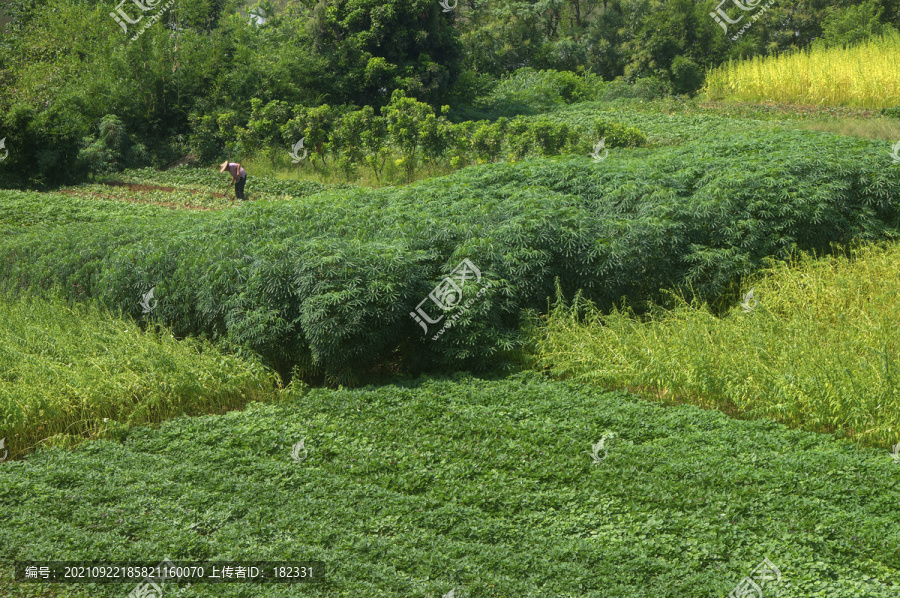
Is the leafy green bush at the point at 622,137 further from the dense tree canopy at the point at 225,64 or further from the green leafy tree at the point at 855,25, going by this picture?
the green leafy tree at the point at 855,25

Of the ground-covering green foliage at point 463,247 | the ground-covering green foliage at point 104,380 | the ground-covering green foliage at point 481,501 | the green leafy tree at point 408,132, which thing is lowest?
the ground-covering green foliage at point 481,501

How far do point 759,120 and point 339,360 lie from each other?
51.8 feet

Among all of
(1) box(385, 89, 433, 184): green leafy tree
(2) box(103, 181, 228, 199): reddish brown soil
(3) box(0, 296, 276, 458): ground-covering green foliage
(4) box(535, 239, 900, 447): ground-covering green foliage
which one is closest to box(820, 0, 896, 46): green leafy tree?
(1) box(385, 89, 433, 184): green leafy tree

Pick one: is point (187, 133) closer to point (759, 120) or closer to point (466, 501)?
point (759, 120)

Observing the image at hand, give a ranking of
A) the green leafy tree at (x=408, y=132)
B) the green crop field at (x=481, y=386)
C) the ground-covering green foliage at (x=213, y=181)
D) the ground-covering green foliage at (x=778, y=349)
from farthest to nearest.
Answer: the green leafy tree at (x=408, y=132) < the ground-covering green foliage at (x=213, y=181) < the ground-covering green foliage at (x=778, y=349) < the green crop field at (x=481, y=386)

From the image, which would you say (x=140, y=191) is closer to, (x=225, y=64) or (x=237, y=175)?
(x=237, y=175)

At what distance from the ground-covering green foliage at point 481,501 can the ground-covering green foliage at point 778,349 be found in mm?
338

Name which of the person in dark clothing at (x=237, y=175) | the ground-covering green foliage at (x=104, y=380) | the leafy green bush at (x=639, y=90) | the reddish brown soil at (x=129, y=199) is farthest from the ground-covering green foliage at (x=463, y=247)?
the leafy green bush at (x=639, y=90)

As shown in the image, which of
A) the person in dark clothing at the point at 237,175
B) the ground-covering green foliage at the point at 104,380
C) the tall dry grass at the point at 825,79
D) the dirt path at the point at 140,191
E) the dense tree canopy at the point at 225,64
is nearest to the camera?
the ground-covering green foliage at the point at 104,380

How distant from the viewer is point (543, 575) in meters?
3.64

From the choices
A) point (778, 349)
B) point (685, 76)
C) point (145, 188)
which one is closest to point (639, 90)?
point (685, 76)

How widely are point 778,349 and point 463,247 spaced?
2.96m

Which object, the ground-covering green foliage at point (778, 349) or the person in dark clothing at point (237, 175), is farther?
the person in dark clothing at point (237, 175)

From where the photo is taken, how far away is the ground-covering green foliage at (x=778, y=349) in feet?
16.6
